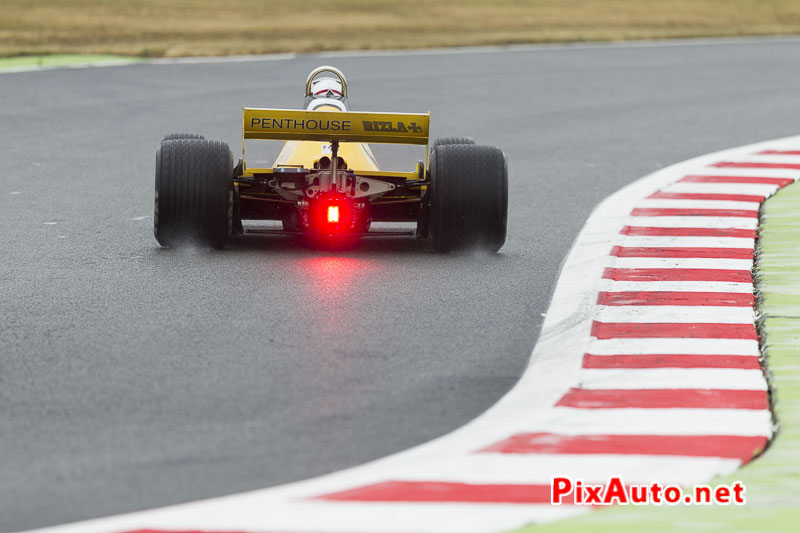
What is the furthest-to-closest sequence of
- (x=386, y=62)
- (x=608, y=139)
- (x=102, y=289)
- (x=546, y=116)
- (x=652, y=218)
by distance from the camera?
(x=386, y=62) < (x=546, y=116) < (x=608, y=139) < (x=652, y=218) < (x=102, y=289)

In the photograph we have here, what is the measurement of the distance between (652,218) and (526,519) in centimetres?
594

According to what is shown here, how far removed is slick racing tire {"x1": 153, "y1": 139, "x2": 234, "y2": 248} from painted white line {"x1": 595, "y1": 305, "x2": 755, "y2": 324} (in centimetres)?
251

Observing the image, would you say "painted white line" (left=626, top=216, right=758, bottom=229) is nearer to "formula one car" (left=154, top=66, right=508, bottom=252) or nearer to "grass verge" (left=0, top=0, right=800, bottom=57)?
"formula one car" (left=154, top=66, right=508, bottom=252)

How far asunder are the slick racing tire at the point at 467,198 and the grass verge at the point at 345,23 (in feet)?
46.9

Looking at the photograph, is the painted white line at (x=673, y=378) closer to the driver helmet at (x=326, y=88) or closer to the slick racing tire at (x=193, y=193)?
the slick racing tire at (x=193, y=193)

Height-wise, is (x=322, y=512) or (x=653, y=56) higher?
(x=653, y=56)

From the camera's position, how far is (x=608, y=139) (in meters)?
14.9

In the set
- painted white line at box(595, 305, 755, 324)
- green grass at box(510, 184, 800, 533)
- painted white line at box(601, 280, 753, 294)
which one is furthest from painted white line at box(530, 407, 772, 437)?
painted white line at box(601, 280, 753, 294)

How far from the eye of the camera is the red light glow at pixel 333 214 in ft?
29.2

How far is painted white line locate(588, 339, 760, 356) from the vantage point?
6742 millimetres

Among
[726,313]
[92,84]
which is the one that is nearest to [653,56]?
[92,84]

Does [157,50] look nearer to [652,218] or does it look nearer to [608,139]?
[608,139]

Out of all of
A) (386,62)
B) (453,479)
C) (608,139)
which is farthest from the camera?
(386,62)

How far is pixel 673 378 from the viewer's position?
6.32 meters
